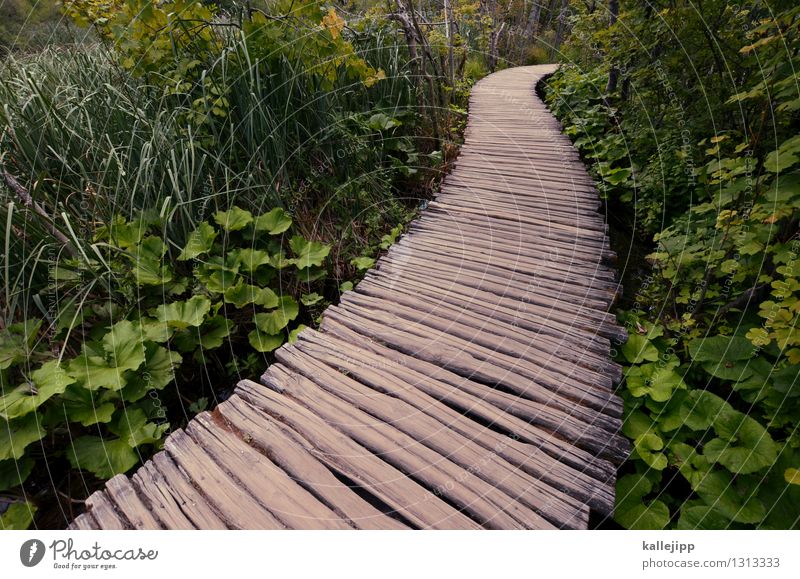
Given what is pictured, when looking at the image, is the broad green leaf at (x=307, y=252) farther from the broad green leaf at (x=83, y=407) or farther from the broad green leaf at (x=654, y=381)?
the broad green leaf at (x=654, y=381)

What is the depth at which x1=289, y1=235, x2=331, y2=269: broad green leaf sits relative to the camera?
318cm

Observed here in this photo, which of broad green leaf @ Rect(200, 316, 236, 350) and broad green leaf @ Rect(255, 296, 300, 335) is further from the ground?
broad green leaf @ Rect(200, 316, 236, 350)

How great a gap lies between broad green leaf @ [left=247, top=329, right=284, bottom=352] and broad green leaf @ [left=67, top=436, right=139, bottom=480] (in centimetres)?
91

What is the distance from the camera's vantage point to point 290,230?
12.3 ft

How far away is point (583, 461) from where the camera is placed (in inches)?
74.7

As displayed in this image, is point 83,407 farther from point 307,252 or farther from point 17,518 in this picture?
point 307,252

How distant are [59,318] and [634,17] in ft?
19.6

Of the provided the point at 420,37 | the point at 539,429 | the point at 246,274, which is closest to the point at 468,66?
the point at 420,37

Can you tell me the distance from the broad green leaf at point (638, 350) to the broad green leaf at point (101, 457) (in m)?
3.02

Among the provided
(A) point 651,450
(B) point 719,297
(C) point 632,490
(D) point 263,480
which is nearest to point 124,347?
(D) point 263,480

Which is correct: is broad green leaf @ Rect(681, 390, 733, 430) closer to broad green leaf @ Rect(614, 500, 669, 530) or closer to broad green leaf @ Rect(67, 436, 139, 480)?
broad green leaf @ Rect(614, 500, 669, 530)

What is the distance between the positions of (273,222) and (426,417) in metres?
2.06

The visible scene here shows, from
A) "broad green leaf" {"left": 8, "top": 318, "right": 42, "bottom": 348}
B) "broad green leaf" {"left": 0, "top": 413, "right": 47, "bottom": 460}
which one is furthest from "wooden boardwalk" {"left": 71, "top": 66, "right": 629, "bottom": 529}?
"broad green leaf" {"left": 8, "top": 318, "right": 42, "bottom": 348}

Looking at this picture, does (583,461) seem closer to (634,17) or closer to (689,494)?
(689,494)
